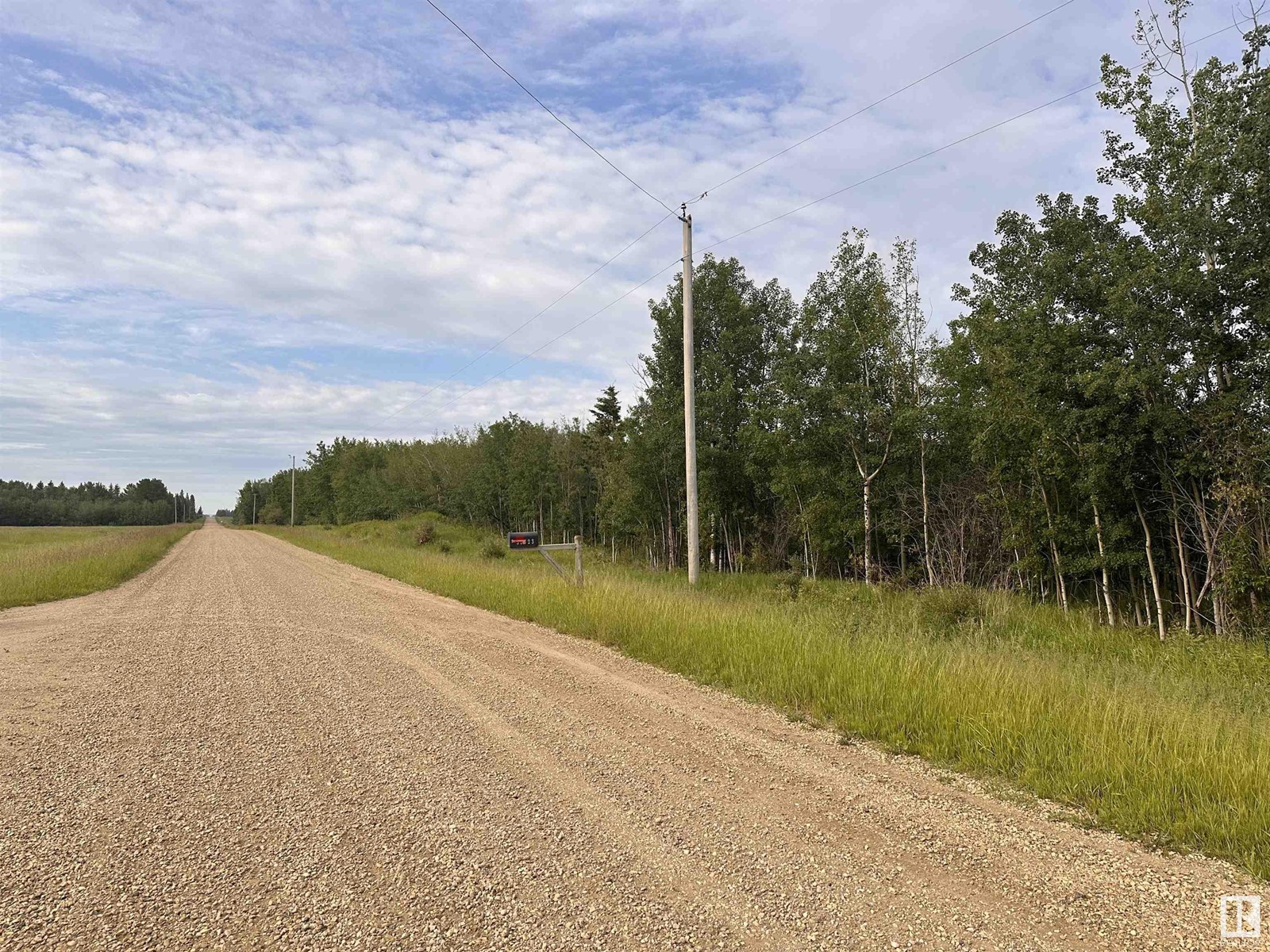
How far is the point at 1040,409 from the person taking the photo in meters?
13.1

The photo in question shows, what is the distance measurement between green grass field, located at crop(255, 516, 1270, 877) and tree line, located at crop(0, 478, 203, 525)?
146806mm

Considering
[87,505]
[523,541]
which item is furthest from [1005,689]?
[87,505]

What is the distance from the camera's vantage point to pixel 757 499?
25.2 m

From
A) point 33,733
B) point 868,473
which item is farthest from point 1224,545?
point 33,733

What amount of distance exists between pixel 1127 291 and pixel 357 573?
1962cm

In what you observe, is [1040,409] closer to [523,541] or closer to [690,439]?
[690,439]

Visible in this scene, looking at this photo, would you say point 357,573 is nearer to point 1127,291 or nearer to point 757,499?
point 757,499

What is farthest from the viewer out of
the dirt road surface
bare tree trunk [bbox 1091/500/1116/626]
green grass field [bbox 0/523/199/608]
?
green grass field [bbox 0/523/199/608]

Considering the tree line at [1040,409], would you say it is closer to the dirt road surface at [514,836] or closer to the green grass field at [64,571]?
the dirt road surface at [514,836]

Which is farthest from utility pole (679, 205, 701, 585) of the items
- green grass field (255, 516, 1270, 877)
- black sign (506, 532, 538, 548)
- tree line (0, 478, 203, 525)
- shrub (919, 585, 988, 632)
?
tree line (0, 478, 203, 525)

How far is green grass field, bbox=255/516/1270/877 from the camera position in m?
3.76

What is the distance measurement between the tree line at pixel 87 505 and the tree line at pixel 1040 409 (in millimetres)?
138050

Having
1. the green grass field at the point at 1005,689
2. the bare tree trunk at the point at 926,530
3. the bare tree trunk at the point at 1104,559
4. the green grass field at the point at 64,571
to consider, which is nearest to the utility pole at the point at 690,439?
the green grass field at the point at 1005,689

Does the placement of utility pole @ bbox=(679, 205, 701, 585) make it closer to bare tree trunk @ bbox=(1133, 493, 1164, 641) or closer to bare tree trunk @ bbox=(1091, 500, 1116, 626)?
bare tree trunk @ bbox=(1091, 500, 1116, 626)
